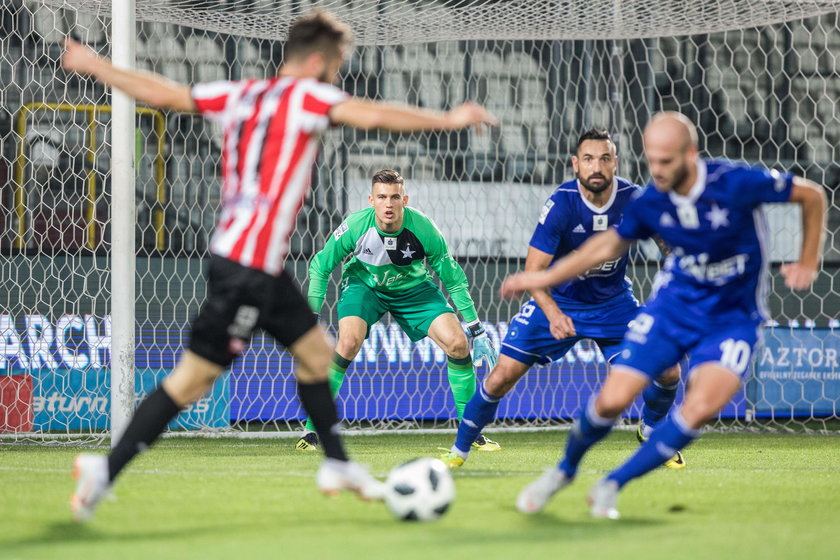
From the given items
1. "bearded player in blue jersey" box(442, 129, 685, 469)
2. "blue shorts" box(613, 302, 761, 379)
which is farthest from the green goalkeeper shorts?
"blue shorts" box(613, 302, 761, 379)

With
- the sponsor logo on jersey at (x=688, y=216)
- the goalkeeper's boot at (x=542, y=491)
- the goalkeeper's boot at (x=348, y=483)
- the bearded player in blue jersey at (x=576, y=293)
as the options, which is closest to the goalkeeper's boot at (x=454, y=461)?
the bearded player in blue jersey at (x=576, y=293)

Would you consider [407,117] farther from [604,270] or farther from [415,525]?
[604,270]

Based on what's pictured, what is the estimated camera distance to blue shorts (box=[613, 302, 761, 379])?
14.4ft

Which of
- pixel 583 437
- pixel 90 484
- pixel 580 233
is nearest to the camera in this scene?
pixel 90 484

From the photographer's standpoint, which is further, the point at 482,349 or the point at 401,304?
the point at 401,304

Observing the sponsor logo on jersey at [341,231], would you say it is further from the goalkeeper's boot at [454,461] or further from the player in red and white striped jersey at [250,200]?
the player in red and white striped jersey at [250,200]

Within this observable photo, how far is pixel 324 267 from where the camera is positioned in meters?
8.33

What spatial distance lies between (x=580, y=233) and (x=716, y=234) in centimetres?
213

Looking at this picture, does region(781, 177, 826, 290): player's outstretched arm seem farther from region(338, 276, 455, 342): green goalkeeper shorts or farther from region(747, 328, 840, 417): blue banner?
region(747, 328, 840, 417): blue banner

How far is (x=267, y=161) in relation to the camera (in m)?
4.15

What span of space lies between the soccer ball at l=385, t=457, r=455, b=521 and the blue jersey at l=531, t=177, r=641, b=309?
237 cm

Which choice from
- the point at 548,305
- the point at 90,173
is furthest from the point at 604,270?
the point at 90,173

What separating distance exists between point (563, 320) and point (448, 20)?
15.9ft

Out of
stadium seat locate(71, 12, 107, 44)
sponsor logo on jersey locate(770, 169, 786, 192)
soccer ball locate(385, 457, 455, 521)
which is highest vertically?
stadium seat locate(71, 12, 107, 44)
